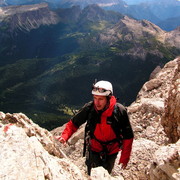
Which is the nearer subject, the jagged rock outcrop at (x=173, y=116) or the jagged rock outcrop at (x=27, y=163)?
the jagged rock outcrop at (x=27, y=163)

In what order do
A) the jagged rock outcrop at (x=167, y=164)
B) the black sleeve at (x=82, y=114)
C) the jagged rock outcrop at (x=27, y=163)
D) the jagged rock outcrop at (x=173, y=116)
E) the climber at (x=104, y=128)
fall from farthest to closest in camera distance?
the jagged rock outcrop at (x=173, y=116) < the black sleeve at (x=82, y=114) < the climber at (x=104, y=128) < the jagged rock outcrop at (x=167, y=164) < the jagged rock outcrop at (x=27, y=163)

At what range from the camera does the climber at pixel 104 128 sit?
363 inches

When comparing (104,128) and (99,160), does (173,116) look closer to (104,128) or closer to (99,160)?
(104,128)

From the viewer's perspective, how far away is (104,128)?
9359 mm

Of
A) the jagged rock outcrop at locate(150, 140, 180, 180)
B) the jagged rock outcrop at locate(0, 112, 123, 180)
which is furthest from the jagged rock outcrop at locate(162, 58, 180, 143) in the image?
the jagged rock outcrop at locate(0, 112, 123, 180)

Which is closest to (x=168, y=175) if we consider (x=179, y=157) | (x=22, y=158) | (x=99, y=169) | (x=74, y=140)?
(x=179, y=157)

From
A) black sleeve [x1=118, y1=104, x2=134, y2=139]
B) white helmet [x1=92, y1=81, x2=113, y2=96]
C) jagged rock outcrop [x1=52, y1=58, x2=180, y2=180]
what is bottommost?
jagged rock outcrop [x1=52, y1=58, x2=180, y2=180]

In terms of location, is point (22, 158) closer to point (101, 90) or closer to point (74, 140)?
point (101, 90)

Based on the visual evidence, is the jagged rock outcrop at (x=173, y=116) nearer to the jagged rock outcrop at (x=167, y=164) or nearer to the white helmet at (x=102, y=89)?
the jagged rock outcrop at (x=167, y=164)

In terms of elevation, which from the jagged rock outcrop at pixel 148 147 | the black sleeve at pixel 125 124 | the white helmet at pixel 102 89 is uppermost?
the white helmet at pixel 102 89

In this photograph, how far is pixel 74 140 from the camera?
1909 centimetres

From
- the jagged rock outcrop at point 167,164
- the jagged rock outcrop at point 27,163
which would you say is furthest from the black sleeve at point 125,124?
the jagged rock outcrop at point 27,163

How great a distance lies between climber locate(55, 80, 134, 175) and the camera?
30.2 ft

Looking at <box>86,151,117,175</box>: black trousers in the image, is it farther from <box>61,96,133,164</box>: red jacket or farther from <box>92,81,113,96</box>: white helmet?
<box>92,81,113,96</box>: white helmet
